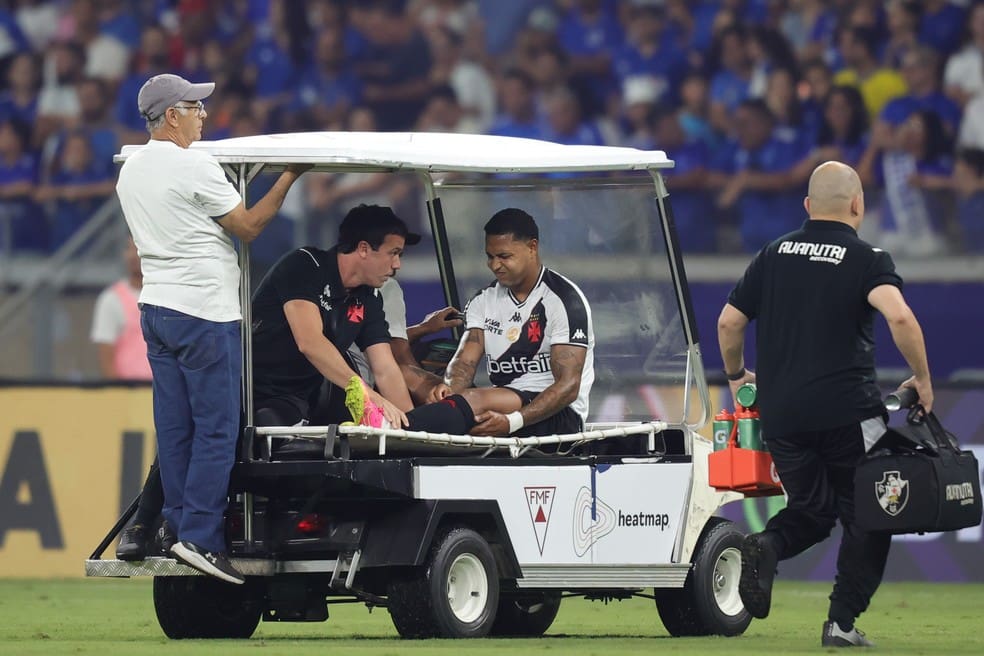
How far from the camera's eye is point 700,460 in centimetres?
1023

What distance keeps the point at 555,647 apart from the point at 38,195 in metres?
10.1

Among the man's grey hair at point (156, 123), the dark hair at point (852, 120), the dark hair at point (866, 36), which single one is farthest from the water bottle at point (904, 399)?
the dark hair at point (866, 36)

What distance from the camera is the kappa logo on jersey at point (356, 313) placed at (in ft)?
32.0

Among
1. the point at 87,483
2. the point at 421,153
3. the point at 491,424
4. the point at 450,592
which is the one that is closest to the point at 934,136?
the point at 87,483

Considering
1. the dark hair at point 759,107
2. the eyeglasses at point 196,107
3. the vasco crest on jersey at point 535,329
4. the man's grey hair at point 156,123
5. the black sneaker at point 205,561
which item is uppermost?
the dark hair at point 759,107

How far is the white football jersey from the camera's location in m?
9.92

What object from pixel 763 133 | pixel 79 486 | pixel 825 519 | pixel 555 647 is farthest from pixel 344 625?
pixel 763 133

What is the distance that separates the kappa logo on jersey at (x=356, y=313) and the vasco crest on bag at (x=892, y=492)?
2.81 m

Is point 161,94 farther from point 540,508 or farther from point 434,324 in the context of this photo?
point 540,508

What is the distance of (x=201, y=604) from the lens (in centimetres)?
955

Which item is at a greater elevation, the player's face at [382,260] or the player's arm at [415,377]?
the player's face at [382,260]

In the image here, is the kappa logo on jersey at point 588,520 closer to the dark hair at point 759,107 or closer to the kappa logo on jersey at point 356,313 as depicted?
the kappa logo on jersey at point 356,313

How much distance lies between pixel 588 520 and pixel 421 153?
1.87 meters

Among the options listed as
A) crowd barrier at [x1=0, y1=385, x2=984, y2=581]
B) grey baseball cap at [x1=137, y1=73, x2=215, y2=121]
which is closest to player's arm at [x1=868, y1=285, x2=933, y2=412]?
grey baseball cap at [x1=137, y1=73, x2=215, y2=121]
